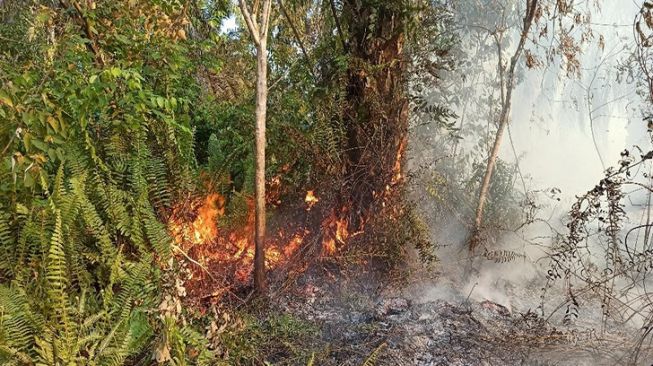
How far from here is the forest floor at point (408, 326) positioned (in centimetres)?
291

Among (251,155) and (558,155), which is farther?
(558,155)

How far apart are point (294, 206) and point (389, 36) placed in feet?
5.43

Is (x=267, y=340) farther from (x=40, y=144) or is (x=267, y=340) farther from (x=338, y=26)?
(x=338, y=26)

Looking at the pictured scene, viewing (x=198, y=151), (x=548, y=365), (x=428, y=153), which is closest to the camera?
(x=548, y=365)

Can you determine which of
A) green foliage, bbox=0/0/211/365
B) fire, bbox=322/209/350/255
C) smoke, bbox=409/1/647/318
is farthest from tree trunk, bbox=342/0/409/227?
green foliage, bbox=0/0/211/365

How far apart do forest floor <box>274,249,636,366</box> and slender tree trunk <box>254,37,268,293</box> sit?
11.0 inches

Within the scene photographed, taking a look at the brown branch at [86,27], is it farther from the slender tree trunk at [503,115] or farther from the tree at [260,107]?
the slender tree trunk at [503,115]

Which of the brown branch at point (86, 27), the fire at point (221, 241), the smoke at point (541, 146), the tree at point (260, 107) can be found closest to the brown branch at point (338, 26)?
the tree at point (260, 107)

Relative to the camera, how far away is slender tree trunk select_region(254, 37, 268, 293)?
293 cm

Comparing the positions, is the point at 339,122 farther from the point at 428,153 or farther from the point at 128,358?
the point at 428,153

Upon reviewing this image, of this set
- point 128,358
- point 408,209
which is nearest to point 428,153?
point 408,209

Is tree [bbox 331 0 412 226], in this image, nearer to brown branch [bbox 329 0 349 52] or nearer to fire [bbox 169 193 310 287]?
brown branch [bbox 329 0 349 52]

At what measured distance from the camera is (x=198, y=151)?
15.1 feet

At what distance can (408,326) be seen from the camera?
3.21 meters
